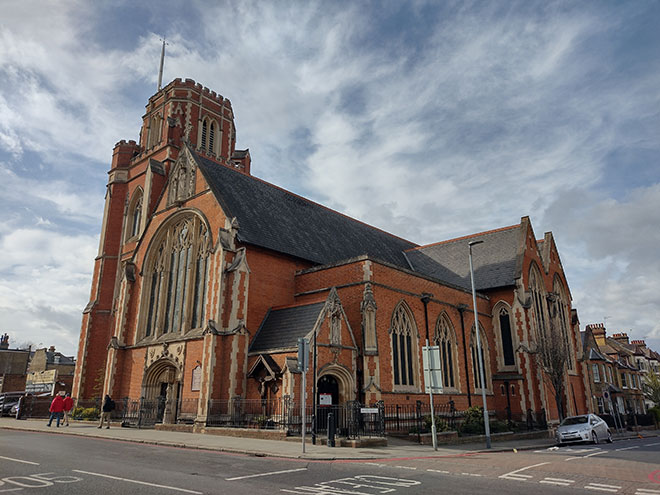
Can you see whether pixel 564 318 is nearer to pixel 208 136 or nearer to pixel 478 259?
pixel 478 259

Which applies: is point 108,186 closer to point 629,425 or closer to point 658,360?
point 629,425

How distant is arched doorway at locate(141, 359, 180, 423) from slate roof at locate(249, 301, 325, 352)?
16.1 ft

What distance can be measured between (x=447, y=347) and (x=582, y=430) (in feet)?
28.2

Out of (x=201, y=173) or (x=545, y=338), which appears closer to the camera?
(x=201, y=173)

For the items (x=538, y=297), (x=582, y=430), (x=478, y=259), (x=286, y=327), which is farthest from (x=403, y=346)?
(x=538, y=297)

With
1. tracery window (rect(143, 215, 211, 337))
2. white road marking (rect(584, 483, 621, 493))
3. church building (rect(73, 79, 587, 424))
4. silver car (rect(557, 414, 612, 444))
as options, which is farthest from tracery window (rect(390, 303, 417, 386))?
white road marking (rect(584, 483, 621, 493))

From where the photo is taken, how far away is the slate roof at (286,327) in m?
21.0

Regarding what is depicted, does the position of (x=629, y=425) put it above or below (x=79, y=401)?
below

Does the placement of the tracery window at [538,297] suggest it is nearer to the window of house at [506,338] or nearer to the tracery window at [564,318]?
the window of house at [506,338]

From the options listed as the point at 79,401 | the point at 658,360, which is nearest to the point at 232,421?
the point at 79,401

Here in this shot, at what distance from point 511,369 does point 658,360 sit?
56.1 metres

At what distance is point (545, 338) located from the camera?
29.7m

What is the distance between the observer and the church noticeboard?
22288 millimetres

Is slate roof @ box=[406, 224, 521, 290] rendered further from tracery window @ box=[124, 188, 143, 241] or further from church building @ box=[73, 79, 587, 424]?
tracery window @ box=[124, 188, 143, 241]
